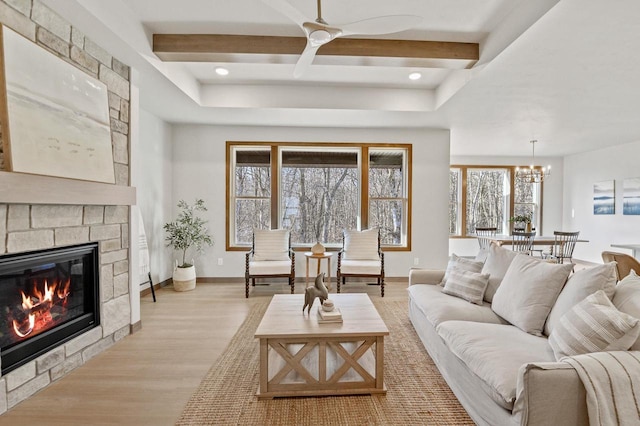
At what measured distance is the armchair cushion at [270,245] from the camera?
479 centimetres

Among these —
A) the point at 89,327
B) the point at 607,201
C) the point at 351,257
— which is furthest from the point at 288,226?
the point at 607,201

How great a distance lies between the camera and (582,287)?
1.87 metres

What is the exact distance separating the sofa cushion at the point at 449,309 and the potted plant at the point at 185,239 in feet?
11.0

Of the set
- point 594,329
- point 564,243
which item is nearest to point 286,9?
point 594,329

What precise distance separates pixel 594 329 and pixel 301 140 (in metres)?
4.42

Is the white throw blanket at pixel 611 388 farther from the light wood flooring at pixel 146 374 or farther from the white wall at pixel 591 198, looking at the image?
the white wall at pixel 591 198

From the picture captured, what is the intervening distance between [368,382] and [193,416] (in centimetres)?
112

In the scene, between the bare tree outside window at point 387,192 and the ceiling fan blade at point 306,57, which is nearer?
the ceiling fan blade at point 306,57

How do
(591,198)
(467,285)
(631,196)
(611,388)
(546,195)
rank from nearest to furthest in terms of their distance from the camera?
1. (611,388)
2. (467,285)
3. (631,196)
4. (591,198)
5. (546,195)

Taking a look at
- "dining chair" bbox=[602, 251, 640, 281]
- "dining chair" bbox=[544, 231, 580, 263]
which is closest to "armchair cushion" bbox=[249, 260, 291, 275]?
"dining chair" bbox=[602, 251, 640, 281]

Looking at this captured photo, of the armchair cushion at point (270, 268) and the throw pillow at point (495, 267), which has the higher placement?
the throw pillow at point (495, 267)

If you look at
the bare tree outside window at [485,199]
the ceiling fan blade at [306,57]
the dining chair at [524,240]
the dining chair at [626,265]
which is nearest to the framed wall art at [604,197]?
the bare tree outside window at [485,199]

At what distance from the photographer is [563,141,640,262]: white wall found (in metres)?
6.12

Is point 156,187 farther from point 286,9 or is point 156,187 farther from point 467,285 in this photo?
Answer: point 467,285
